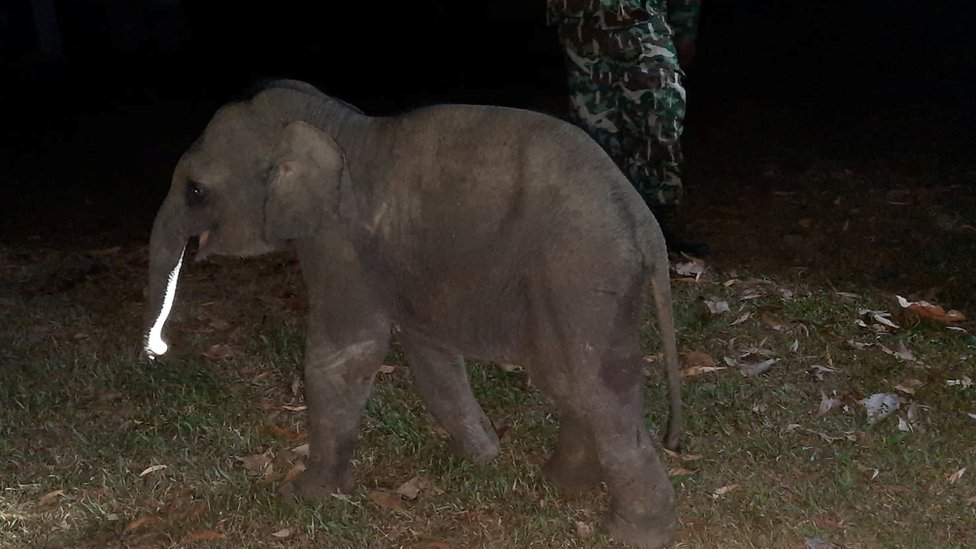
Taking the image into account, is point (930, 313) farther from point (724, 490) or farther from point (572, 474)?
point (572, 474)

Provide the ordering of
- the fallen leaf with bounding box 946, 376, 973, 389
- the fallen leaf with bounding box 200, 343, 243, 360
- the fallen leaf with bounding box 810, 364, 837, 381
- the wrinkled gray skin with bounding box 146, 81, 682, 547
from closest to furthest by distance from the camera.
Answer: the wrinkled gray skin with bounding box 146, 81, 682, 547, the fallen leaf with bounding box 946, 376, 973, 389, the fallen leaf with bounding box 810, 364, 837, 381, the fallen leaf with bounding box 200, 343, 243, 360

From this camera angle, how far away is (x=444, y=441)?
5.13 meters

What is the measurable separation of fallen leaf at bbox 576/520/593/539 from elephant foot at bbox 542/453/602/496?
0.62 feet

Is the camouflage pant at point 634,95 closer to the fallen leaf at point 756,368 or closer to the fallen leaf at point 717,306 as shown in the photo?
the fallen leaf at point 717,306

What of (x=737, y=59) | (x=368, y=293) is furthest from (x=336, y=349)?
(x=737, y=59)

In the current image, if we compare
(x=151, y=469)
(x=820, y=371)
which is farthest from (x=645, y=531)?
(x=151, y=469)

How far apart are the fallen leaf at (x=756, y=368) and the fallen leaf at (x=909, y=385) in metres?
0.63

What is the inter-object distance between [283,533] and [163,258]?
1.16 metres

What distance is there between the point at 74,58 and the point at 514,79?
6.63 metres

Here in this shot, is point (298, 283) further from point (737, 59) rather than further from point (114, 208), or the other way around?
point (737, 59)

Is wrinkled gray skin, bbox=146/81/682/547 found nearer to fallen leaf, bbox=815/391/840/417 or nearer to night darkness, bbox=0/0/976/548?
night darkness, bbox=0/0/976/548

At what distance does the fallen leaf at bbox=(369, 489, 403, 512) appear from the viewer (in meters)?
4.60

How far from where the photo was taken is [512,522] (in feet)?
14.5

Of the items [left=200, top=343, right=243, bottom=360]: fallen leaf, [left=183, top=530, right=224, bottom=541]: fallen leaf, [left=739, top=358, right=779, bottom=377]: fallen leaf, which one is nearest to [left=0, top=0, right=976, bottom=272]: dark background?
[left=200, top=343, right=243, bottom=360]: fallen leaf
